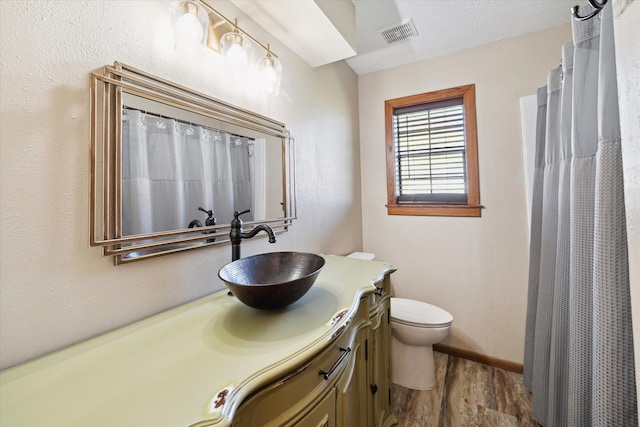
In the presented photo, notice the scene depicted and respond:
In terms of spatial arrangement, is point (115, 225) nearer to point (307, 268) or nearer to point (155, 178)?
point (155, 178)

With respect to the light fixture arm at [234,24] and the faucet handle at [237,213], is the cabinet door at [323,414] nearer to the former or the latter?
the faucet handle at [237,213]

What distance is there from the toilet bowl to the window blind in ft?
3.33

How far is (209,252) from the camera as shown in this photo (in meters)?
1.13

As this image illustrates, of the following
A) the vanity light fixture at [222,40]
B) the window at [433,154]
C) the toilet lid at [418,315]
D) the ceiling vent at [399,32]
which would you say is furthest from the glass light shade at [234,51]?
the toilet lid at [418,315]

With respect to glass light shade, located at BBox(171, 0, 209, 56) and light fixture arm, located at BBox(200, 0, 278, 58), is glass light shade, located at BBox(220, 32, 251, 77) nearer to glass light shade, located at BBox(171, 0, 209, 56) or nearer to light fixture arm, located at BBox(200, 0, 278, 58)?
light fixture arm, located at BBox(200, 0, 278, 58)

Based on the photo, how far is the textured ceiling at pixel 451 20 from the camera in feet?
5.30

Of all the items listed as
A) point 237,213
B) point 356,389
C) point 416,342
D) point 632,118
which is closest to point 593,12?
point 632,118

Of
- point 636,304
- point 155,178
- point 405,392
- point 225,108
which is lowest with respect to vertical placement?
point 405,392

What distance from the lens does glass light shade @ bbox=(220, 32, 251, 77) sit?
114 cm

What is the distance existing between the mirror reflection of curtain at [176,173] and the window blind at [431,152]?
1.62 m

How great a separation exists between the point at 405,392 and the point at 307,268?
4.44 feet

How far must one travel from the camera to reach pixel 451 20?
5.76 feet

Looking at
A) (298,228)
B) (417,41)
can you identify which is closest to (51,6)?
(298,228)

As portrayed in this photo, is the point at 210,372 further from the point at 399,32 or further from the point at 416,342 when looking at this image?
the point at 399,32
